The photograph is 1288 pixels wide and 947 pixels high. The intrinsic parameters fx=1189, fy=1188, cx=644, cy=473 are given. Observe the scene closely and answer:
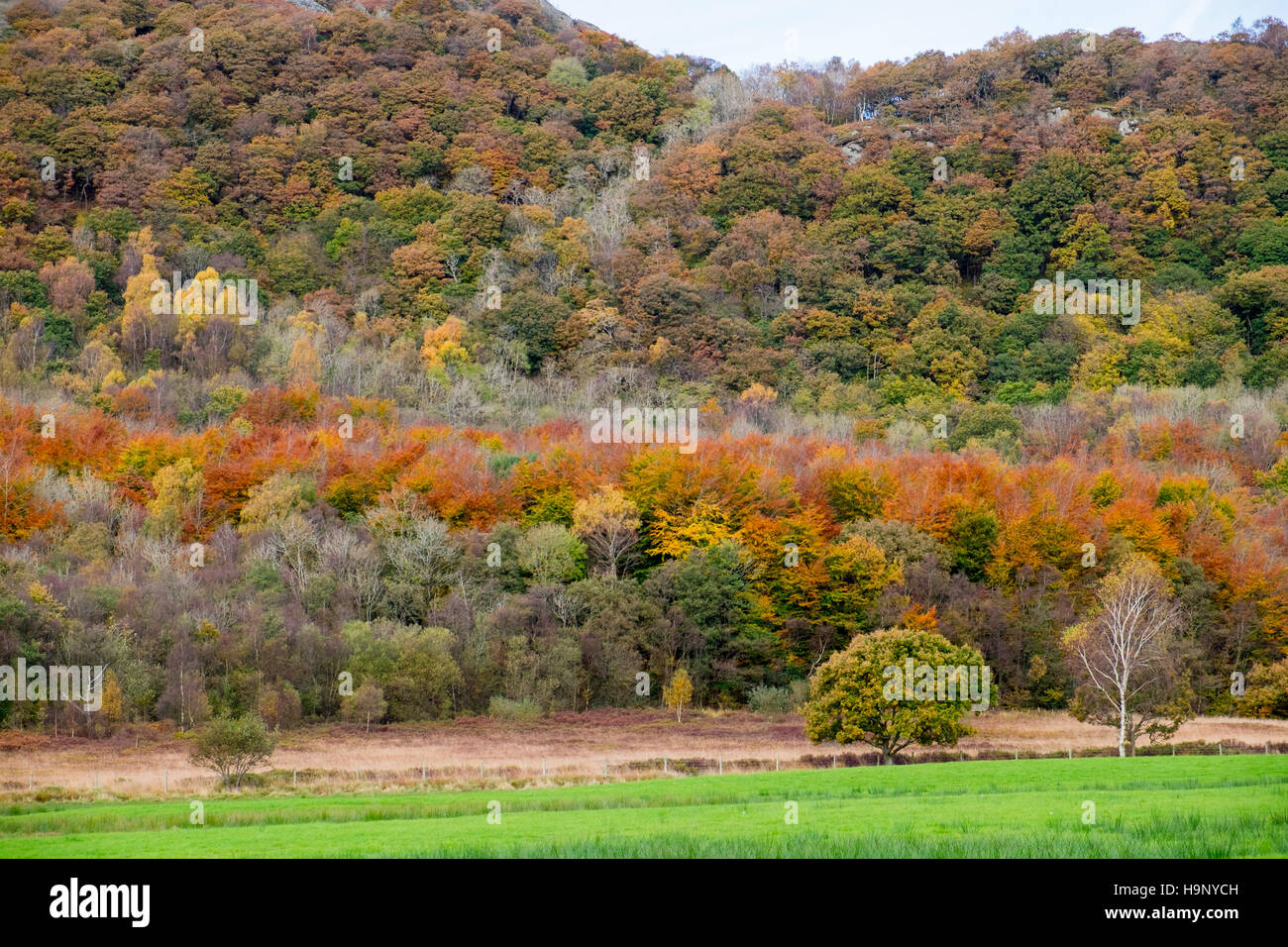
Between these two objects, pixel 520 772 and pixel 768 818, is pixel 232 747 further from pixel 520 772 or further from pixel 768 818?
pixel 768 818

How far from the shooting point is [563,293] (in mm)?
88188

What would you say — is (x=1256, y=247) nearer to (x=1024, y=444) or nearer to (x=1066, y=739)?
(x=1024, y=444)

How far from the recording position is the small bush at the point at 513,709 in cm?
4338

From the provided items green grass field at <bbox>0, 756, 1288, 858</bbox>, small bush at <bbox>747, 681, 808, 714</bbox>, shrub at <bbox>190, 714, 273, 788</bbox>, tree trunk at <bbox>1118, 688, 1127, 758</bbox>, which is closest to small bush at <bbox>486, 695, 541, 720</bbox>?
small bush at <bbox>747, 681, 808, 714</bbox>

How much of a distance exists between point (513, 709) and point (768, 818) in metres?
23.3

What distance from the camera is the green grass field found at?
56.0ft

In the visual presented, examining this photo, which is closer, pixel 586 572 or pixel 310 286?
pixel 586 572

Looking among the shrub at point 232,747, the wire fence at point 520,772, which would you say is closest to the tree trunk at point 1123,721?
the wire fence at point 520,772

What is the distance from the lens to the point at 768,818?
70.1 feet

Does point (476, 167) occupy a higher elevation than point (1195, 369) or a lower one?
higher

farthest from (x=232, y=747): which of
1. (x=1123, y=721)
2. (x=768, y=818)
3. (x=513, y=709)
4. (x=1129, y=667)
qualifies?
(x=1129, y=667)

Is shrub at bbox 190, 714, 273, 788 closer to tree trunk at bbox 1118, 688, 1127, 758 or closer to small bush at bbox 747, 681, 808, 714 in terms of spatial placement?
small bush at bbox 747, 681, 808, 714

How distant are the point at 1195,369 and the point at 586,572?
46860 millimetres
